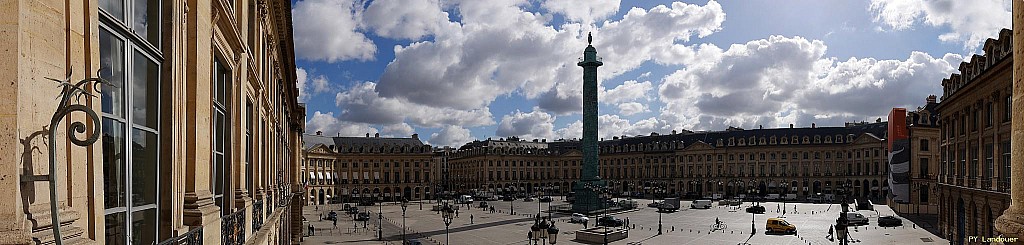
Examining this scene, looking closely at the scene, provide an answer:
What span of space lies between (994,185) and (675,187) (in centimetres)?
9404

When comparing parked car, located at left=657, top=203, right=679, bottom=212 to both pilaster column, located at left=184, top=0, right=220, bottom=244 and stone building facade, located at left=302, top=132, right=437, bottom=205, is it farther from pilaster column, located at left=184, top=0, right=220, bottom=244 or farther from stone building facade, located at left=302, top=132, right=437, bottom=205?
pilaster column, located at left=184, top=0, right=220, bottom=244

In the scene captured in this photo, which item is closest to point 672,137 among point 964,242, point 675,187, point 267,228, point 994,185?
point 675,187

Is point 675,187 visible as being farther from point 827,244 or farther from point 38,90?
point 38,90

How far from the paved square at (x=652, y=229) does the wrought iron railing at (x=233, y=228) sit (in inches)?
1568

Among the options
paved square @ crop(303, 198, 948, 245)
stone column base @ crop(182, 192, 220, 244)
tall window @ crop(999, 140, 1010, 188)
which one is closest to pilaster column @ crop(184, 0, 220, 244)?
stone column base @ crop(182, 192, 220, 244)

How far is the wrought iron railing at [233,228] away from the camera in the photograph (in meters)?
8.38

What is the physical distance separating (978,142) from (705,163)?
8586cm

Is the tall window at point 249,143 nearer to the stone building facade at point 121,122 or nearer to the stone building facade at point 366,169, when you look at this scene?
the stone building facade at point 121,122

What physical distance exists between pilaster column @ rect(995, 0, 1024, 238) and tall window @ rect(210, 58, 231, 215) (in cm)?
1147

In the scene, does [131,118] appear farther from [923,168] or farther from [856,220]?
[923,168]

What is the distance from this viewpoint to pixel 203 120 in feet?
23.2

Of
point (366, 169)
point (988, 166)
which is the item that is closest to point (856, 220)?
point (988, 166)

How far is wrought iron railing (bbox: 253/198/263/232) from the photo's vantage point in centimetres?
1183

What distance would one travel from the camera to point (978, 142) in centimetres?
3105
